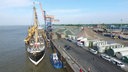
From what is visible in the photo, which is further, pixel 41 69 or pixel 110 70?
pixel 41 69

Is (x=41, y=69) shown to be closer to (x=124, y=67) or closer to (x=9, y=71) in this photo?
(x=9, y=71)

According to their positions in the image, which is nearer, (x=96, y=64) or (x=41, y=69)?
(x=96, y=64)

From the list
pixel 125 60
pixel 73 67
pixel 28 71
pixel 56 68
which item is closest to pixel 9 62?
pixel 28 71

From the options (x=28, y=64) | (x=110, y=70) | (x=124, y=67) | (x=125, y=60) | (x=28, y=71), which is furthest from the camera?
(x=28, y=64)

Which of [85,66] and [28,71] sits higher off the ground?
[85,66]

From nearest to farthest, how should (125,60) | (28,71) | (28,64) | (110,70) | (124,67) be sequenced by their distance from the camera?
(110,70) < (124,67) < (125,60) < (28,71) < (28,64)

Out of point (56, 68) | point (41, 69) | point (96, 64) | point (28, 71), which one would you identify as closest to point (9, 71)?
point (28, 71)

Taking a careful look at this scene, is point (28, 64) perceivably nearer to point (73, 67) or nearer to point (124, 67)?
point (73, 67)

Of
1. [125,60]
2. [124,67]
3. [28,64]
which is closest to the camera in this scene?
[124,67]

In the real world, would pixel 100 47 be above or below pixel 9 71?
above
